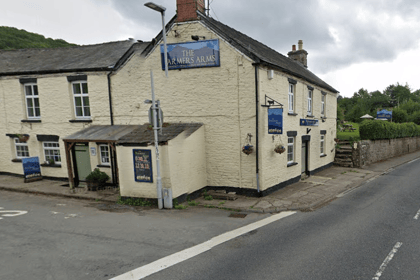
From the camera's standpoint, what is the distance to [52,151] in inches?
610

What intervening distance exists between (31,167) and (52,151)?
1393mm

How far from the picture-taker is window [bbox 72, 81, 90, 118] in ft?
47.2

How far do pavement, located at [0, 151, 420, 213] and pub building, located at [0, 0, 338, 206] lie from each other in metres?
0.64

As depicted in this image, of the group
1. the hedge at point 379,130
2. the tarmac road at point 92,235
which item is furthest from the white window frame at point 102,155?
the hedge at point 379,130

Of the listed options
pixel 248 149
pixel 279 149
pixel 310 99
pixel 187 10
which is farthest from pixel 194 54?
pixel 310 99

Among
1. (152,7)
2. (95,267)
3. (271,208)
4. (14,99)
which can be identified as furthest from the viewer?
(14,99)

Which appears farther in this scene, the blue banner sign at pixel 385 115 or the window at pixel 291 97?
the blue banner sign at pixel 385 115

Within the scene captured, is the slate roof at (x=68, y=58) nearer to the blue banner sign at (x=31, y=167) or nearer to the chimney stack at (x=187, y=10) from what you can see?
the chimney stack at (x=187, y=10)

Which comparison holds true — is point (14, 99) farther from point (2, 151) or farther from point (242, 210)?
point (242, 210)

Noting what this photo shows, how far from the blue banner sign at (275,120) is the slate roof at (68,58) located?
8258mm

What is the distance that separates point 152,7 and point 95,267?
26.5ft

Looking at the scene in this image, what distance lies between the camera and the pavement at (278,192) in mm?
10278

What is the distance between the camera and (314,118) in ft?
55.7

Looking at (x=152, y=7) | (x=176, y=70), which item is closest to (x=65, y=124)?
(x=176, y=70)
